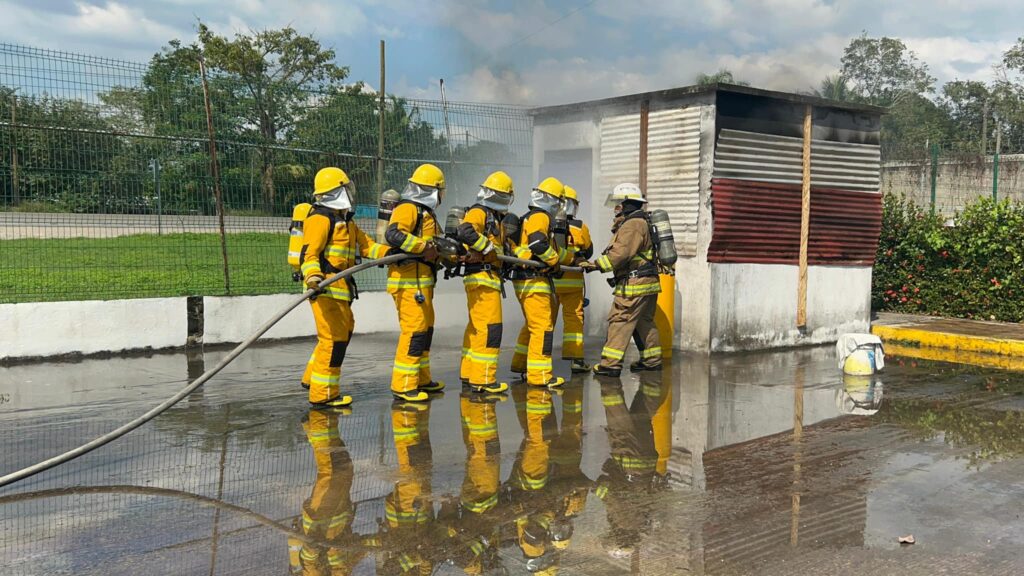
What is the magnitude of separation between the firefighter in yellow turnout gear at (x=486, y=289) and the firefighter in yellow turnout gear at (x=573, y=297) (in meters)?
1.11

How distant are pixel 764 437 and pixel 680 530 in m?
2.17

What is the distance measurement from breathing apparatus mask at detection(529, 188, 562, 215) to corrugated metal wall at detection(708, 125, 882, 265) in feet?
8.62

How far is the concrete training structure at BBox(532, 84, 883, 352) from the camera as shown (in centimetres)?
984

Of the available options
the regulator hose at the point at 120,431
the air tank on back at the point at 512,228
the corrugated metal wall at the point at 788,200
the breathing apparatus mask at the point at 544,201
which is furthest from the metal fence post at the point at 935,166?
the regulator hose at the point at 120,431

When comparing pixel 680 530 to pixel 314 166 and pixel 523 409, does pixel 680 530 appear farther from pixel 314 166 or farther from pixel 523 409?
pixel 314 166

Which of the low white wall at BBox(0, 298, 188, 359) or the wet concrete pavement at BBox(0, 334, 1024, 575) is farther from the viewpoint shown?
the low white wall at BBox(0, 298, 188, 359)

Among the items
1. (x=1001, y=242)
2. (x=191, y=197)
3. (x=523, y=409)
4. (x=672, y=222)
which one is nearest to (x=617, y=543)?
(x=523, y=409)

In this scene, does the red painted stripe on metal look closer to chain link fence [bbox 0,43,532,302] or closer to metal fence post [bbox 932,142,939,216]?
chain link fence [bbox 0,43,532,302]

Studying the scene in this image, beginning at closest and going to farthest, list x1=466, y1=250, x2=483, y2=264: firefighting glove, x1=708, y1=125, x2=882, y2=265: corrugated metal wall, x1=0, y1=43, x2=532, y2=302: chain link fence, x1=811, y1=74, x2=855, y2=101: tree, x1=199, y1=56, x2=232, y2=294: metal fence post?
x1=466, y1=250, x2=483, y2=264: firefighting glove → x1=0, y1=43, x2=532, y2=302: chain link fence → x1=199, y1=56, x2=232, y2=294: metal fence post → x1=708, y1=125, x2=882, y2=265: corrugated metal wall → x1=811, y1=74, x2=855, y2=101: tree

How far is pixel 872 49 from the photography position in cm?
3203

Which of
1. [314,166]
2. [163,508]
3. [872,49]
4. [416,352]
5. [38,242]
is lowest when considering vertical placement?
[163,508]

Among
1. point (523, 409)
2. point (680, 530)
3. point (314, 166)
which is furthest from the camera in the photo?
point (314, 166)

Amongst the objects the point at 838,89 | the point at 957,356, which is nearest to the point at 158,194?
the point at 957,356

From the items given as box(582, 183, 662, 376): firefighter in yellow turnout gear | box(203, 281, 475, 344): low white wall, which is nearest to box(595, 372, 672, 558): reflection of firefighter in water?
box(582, 183, 662, 376): firefighter in yellow turnout gear
